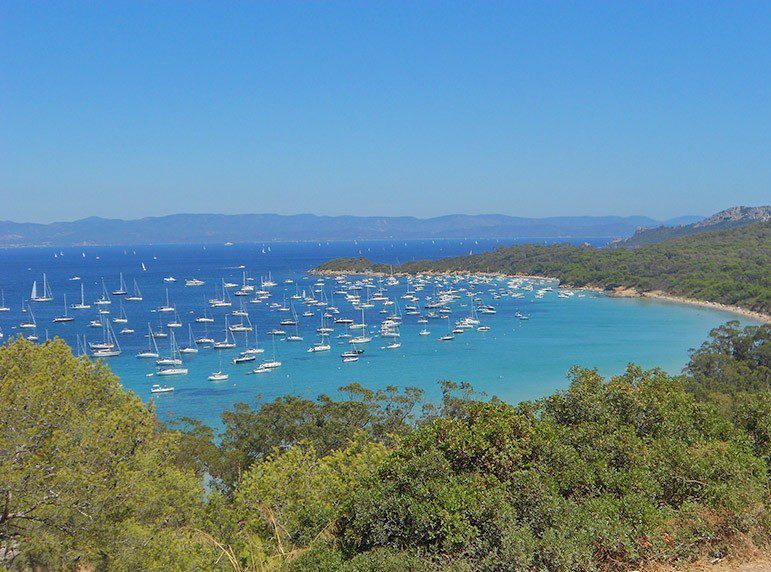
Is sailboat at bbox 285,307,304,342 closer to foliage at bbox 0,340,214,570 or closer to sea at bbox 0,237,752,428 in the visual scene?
sea at bbox 0,237,752,428

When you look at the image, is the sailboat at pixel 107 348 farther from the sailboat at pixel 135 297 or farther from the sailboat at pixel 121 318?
the sailboat at pixel 135 297

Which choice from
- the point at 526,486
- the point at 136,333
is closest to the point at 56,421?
the point at 526,486

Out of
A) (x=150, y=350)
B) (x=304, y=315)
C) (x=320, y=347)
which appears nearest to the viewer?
(x=150, y=350)

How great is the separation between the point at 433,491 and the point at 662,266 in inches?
3814

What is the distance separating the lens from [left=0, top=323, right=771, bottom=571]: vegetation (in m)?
6.65

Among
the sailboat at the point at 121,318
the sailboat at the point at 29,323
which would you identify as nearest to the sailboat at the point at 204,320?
the sailboat at the point at 121,318

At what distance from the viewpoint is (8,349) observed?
34.3ft

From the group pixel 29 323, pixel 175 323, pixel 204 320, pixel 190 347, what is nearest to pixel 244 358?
pixel 190 347

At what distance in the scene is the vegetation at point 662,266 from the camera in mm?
75500

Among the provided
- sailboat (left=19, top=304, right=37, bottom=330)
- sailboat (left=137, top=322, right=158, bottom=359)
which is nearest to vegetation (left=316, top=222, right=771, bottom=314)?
sailboat (left=137, top=322, right=158, bottom=359)

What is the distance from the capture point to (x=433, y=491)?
6930mm

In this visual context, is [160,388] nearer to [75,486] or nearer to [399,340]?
[399,340]

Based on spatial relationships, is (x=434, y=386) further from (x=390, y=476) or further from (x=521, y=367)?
(x=390, y=476)

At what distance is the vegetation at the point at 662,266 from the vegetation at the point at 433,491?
2590 inches
